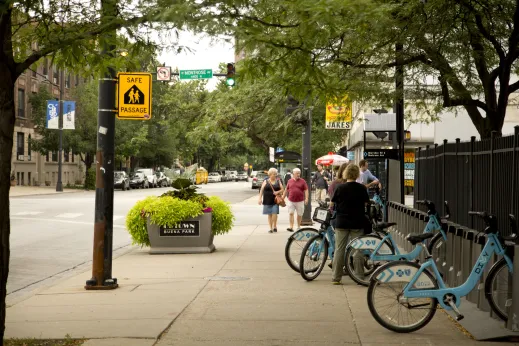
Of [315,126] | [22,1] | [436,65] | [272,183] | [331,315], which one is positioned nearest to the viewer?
[22,1]

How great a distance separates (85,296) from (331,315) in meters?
3.46

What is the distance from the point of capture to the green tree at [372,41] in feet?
21.0

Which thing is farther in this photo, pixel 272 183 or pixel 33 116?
pixel 33 116

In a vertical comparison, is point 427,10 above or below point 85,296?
above

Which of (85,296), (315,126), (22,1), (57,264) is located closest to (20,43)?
(22,1)

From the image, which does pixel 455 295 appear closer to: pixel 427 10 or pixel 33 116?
pixel 427 10

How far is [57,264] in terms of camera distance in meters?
14.9

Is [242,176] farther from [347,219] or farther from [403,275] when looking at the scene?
[403,275]

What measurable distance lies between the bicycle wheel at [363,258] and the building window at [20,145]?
170ft

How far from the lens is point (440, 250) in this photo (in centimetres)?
1077

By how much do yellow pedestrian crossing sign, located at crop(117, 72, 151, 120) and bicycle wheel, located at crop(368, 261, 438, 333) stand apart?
15.5ft

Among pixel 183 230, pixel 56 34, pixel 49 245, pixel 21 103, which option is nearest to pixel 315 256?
pixel 183 230

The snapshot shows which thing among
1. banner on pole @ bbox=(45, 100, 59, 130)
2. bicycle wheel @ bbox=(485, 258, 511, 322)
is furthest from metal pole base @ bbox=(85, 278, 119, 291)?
banner on pole @ bbox=(45, 100, 59, 130)

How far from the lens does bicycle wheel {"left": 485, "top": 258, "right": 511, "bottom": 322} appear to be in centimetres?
782
